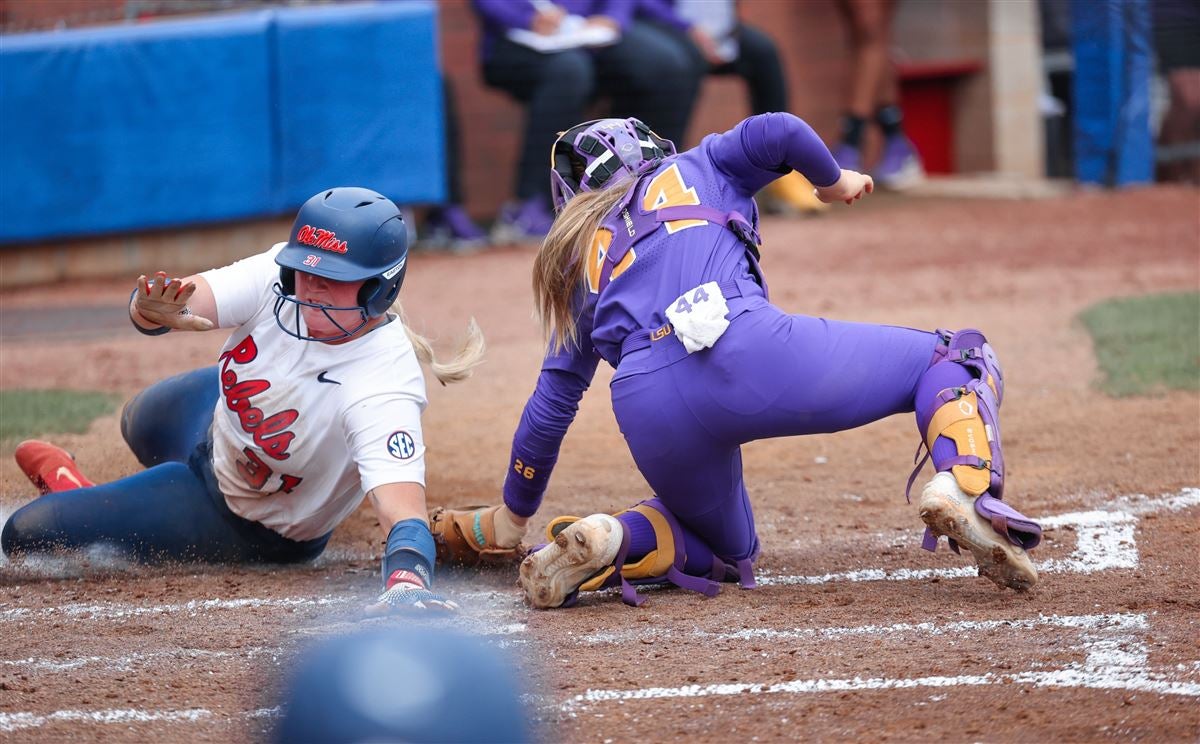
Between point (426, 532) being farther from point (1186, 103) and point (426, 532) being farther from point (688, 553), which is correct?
point (1186, 103)

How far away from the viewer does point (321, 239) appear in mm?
3648

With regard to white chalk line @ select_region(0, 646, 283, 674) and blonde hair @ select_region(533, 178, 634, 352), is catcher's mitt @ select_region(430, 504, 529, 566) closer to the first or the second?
blonde hair @ select_region(533, 178, 634, 352)

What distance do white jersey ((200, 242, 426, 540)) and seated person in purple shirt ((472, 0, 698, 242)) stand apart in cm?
676

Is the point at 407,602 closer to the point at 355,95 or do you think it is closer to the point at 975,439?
the point at 975,439

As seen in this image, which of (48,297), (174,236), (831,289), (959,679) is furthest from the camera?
(174,236)

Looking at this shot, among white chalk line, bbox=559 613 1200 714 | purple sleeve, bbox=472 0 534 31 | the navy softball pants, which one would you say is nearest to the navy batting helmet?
white chalk line, bbox=559 613 1200 714

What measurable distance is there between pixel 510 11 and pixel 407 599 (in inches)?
307

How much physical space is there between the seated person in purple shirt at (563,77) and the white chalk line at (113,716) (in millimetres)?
7882

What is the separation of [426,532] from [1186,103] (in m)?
10.7

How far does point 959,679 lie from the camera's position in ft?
9.98

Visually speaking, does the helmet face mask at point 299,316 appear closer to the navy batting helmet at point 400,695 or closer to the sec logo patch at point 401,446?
the sec logo patch at point 401,446

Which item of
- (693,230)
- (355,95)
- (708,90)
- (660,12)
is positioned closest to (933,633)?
(693,230)

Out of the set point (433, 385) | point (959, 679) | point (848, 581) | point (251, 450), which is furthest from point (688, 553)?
point (433, 385)

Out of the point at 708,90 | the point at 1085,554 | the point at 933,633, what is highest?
the point at 708,90
